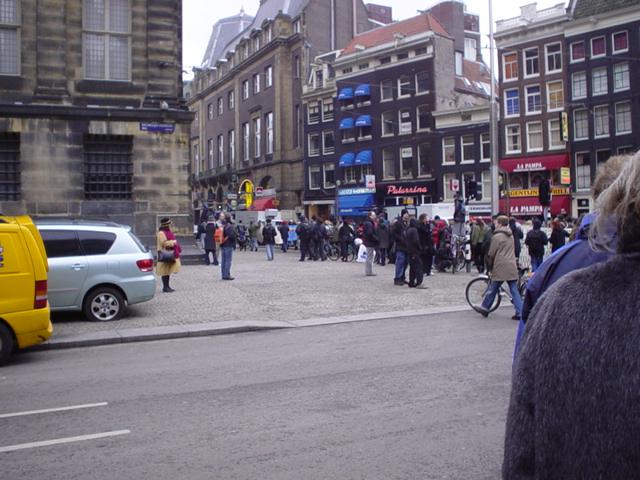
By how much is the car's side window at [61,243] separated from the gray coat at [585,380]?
10892 millimetres

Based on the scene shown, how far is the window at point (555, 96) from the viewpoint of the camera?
144ft

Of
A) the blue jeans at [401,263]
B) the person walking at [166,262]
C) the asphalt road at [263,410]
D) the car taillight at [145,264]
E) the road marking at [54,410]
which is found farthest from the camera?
the blue jeans at [401,263]

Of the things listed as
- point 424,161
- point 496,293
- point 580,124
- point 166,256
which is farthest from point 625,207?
point 424,161

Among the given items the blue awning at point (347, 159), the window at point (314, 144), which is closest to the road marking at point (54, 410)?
the blue awning at point (347, 159)

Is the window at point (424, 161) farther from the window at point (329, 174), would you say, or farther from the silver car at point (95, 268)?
the silver car at point (95, 268)

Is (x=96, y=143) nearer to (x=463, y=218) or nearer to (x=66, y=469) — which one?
(x=463, y=218)

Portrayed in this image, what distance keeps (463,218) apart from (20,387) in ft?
59.1

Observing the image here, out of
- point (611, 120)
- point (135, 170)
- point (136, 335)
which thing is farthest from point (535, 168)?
point (136, 335)

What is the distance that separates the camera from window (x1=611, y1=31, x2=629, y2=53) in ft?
132

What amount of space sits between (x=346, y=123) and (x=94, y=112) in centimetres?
3653

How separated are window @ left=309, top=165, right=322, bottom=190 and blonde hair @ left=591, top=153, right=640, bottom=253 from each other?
5728cm

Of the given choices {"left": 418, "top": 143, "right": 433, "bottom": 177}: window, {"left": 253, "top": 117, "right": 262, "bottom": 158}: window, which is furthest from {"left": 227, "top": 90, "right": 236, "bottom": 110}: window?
{"left": 418, "top": 143, "right": 433, "bottom": 177}: window

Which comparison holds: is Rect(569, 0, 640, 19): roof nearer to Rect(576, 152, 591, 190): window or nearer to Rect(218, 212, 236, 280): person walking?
Rect(576, 152, 591, 190): window

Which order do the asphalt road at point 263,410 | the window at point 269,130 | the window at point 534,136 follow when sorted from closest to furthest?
the asphalt road at point 263,410 → the window at point 534,136 → the window at point 269,130
